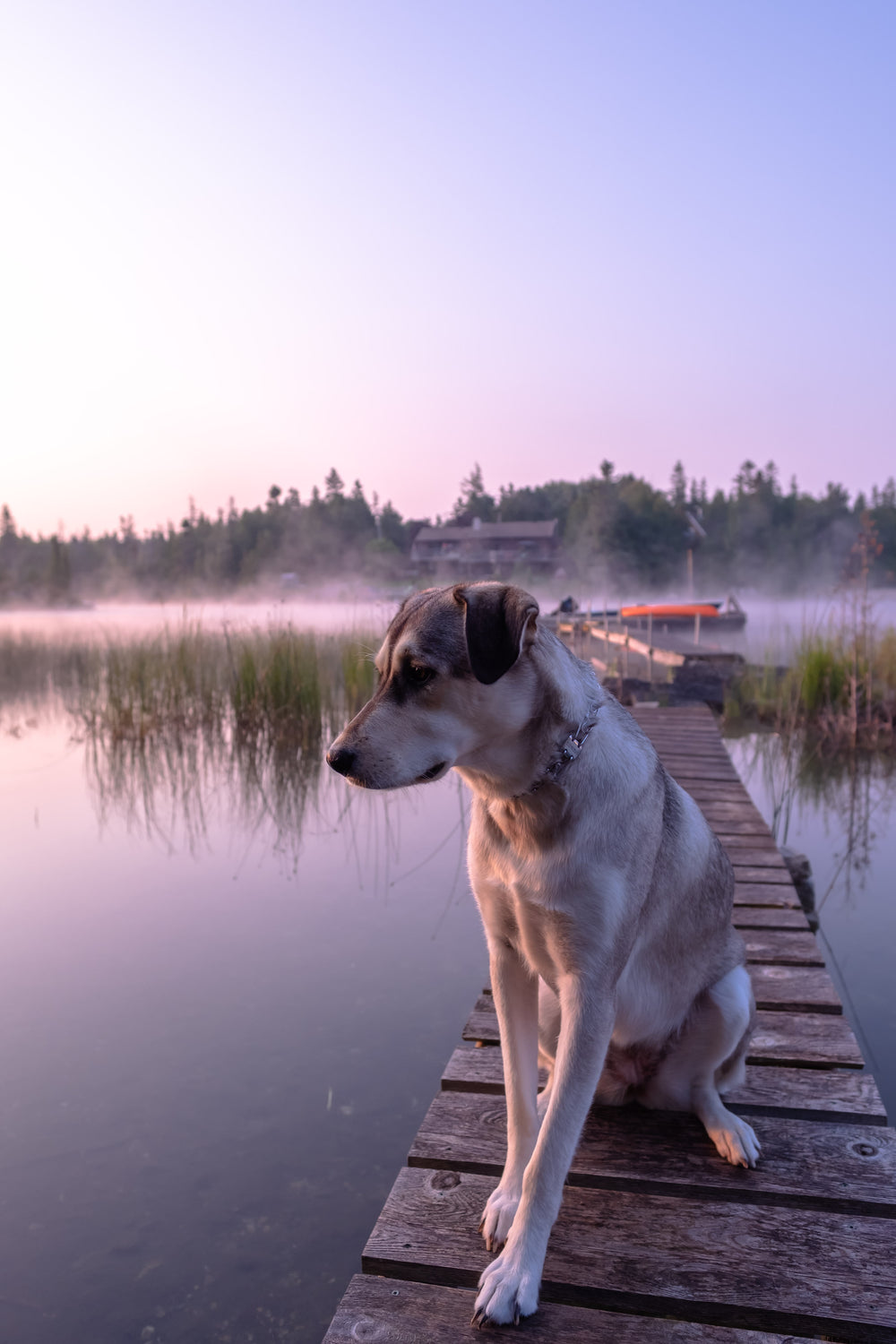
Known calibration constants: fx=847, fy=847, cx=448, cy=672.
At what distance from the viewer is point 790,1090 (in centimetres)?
266

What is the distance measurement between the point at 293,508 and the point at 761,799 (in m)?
57.0

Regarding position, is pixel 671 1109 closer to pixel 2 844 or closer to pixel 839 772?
pixel 2 844

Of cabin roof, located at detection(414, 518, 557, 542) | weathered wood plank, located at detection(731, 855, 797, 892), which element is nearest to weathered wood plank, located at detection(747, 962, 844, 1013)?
weathered wood plank, located at detection(731, 855, 797, 892)

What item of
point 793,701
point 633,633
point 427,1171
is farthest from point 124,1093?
point 633,633

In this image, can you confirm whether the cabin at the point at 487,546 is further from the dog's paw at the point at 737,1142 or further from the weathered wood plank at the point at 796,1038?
the dog's paw at the point at 737,1142

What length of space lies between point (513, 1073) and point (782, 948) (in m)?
2.15

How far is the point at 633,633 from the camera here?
2023 cm

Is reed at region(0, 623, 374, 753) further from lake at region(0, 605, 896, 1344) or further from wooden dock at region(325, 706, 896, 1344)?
wooden dock at region(325, 706, 896, 1344)

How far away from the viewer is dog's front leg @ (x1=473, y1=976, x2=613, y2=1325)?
1.78m

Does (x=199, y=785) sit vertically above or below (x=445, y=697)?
below

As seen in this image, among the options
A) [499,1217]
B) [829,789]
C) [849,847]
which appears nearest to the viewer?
[499,1217]

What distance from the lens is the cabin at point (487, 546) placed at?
5269 centimetres

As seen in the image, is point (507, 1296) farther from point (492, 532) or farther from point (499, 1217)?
point (492, 532)

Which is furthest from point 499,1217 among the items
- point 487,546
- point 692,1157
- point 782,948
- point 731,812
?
point 487,546
